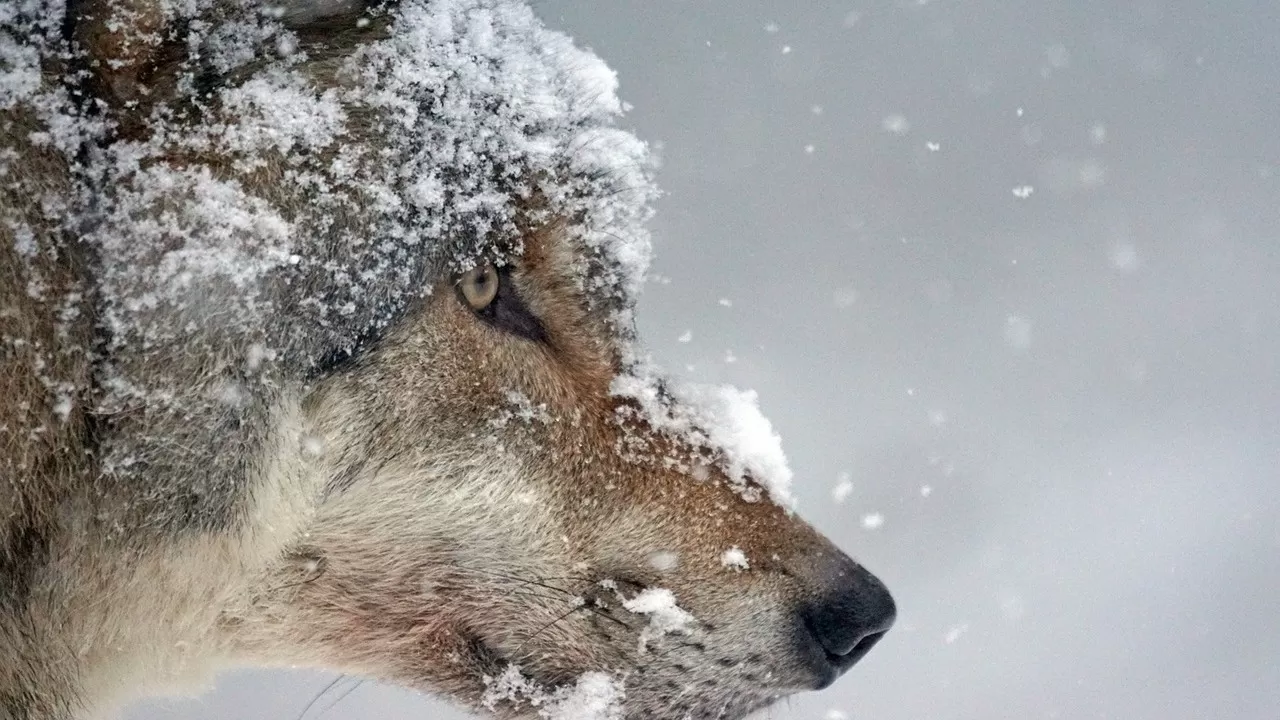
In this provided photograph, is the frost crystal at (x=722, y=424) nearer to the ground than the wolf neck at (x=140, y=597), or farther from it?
farther from it

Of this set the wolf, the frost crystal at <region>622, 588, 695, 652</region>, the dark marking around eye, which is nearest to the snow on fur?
the wolf

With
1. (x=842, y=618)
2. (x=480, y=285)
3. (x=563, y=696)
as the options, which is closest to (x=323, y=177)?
(x=480, y=285)

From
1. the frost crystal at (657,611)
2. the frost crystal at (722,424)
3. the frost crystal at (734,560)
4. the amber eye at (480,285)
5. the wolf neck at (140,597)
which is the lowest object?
the wolf neck at (140,597)

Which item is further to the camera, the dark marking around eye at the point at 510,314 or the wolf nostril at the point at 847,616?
the wolf nostril at the point at 847,616

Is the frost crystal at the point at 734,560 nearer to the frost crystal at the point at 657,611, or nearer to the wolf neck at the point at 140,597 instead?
the frost crystal at the point at 657,611

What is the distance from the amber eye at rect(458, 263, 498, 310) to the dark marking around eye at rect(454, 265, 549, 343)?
1cm

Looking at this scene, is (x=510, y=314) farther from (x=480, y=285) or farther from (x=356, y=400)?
(x=356, y=400)

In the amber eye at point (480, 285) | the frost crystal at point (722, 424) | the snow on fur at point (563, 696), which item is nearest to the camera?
the amber eye at point (480, 285)

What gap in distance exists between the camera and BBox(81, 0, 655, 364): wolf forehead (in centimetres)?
164

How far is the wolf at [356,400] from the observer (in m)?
1.62

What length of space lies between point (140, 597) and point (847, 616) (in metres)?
1.51

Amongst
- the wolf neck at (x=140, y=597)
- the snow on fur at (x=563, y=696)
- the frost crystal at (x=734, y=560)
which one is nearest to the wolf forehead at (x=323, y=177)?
the wolf neck at (x=140, y=597)

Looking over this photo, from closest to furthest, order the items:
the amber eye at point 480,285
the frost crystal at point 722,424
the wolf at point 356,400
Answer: the wolf at point 356,400, the amber eye at point 480,285, the frost crystal at point 722,424

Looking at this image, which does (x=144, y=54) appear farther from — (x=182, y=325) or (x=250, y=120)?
(x=182, y=325)
